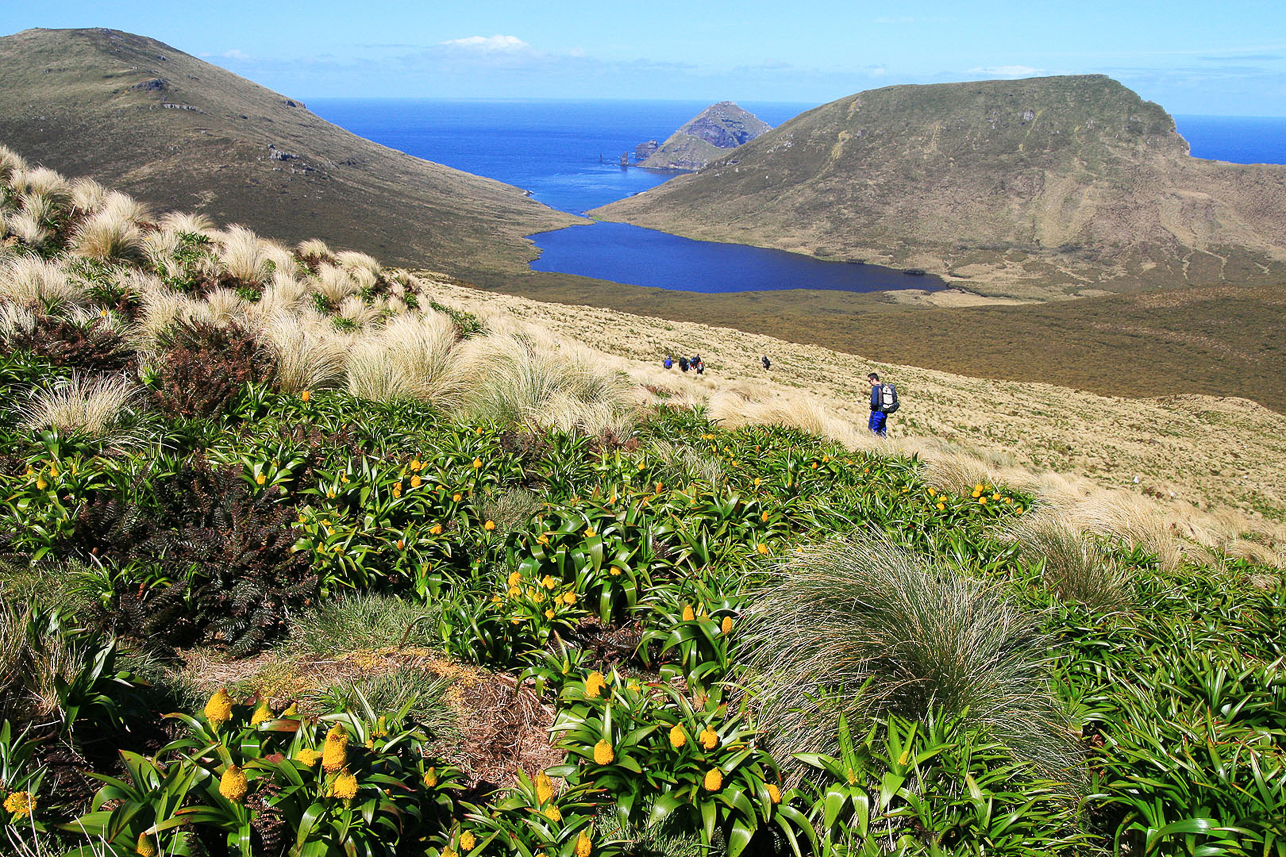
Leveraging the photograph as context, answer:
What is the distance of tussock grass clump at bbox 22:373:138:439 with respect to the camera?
396 centimetres

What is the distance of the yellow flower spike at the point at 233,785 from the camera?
1.61 meters

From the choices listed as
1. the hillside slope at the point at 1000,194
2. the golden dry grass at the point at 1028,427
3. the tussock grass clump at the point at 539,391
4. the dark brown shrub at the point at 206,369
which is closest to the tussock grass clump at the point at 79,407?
the dark brown shrub at the point at 206,369

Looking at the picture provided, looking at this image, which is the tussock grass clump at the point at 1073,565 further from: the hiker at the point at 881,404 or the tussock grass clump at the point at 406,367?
the hiker at the point at 881,404

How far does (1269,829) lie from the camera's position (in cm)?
192

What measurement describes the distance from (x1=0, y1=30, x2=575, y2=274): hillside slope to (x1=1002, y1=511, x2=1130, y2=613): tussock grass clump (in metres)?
71.6

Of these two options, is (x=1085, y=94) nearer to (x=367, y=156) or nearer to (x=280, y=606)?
(x=367, y=156)

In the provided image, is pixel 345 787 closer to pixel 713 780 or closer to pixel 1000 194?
pixel 713 780

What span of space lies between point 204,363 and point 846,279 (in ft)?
301

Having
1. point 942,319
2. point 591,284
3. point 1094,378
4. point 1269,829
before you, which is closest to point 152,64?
point 591,284

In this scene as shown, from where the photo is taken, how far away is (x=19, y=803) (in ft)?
4.94

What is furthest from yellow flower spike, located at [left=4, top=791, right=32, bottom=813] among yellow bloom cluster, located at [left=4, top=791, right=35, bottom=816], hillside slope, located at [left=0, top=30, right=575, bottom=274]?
hillside slope, located at [left=0, top=30, right=575, bottom=274]

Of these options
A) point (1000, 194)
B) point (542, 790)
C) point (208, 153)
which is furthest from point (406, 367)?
point (1000, 194)

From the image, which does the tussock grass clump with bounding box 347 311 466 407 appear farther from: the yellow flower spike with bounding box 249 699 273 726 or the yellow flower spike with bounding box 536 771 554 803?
the yellow flower spike with bounding box 536 771 554 803

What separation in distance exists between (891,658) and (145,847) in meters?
2.39
